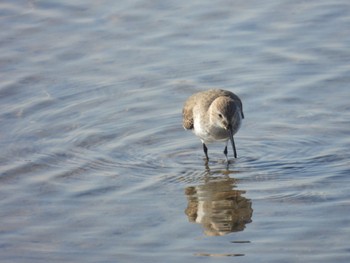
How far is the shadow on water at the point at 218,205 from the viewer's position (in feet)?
30.7

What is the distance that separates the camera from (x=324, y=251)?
8445mm

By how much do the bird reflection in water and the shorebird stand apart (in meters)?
0.68

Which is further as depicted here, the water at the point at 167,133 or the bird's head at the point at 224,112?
the bird's head at the point at 224,112

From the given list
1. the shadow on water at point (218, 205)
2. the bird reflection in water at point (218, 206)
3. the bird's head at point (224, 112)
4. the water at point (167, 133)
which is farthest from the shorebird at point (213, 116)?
the bird reflection in water at point (218, 206)

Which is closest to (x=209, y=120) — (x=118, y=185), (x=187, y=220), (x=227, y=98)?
(x=227, y=98)

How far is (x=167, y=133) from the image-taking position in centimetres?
1217

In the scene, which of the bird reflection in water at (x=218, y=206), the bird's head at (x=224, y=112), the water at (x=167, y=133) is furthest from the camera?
the bird's head at (x=224, y=112)

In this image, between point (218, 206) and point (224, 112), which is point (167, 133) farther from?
point (218, 206)

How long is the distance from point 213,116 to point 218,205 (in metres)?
1.75

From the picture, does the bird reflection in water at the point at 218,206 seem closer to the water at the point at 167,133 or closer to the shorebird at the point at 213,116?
the water at the point at 167,133

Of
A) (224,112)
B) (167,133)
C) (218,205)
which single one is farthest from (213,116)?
(218,205)

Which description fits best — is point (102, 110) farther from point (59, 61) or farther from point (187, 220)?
point (187, 220)

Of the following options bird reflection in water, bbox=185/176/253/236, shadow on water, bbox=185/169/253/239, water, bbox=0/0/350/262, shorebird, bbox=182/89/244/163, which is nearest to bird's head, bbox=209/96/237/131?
shorebird, bbox=182/89/244/163

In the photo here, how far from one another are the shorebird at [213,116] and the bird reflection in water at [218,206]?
68 cm
